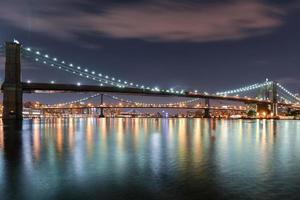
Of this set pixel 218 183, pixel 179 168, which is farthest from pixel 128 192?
pixel 179 168

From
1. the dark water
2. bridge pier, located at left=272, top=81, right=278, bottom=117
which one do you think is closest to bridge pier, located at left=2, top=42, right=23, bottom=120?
the dark water

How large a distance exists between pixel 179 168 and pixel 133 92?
7282cm

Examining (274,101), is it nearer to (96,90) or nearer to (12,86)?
(96,90)

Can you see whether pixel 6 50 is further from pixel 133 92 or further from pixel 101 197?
pixel 101 197

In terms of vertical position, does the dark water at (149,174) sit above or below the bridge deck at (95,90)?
below

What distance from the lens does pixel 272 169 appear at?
747 inches

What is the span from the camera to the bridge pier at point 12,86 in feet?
234

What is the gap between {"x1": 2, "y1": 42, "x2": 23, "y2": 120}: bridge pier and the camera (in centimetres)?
7131

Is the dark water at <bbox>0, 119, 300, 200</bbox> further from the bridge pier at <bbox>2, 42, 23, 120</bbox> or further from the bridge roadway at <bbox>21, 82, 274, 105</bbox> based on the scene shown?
the bridge roadway at <bbox>21, 82, 274, 105</bbox>

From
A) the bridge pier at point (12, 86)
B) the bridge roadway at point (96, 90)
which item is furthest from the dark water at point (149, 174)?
the bridge roadway at point (96, 90)

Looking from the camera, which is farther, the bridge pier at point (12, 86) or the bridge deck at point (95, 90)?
the bridge deck at point (95, 90)

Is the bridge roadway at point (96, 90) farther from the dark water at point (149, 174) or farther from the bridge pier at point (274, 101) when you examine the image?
the dark water at point (149, 174)

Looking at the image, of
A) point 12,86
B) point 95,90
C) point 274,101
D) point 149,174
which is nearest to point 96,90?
point 95,90

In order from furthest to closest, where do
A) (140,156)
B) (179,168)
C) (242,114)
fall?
(242,114) < (140,156) < (179,168)
